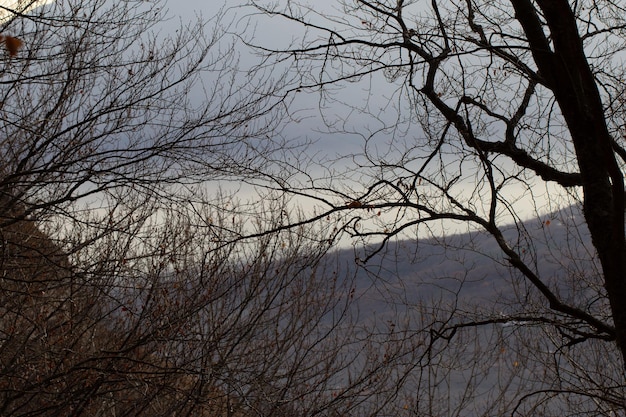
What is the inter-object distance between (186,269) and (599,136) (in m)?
6.82

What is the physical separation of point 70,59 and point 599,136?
5.28 meters

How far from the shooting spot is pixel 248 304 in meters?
10.6

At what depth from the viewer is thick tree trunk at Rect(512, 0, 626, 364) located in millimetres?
3715

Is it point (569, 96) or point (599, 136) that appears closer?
point (599, 136)

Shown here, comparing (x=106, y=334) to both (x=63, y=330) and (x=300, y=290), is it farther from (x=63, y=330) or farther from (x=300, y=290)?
(x=300, y=290)

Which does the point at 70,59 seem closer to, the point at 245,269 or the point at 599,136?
the point at 245,269

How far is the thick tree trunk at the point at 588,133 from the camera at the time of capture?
3.71 meters

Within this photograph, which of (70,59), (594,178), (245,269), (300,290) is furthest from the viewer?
(300,290)

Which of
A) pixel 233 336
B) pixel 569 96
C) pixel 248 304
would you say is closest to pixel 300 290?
pixel 248 304

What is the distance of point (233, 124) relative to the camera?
7832mm

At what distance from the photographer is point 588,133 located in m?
4.02

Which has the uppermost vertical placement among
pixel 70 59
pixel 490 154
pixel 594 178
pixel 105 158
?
pixel 70 59

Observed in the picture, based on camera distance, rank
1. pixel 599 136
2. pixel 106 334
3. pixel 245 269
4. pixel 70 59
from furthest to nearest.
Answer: pixel 245 269
pixel 106 334
pixel 70 59
pixel 599 136

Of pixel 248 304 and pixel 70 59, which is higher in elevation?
pixel 70 59
